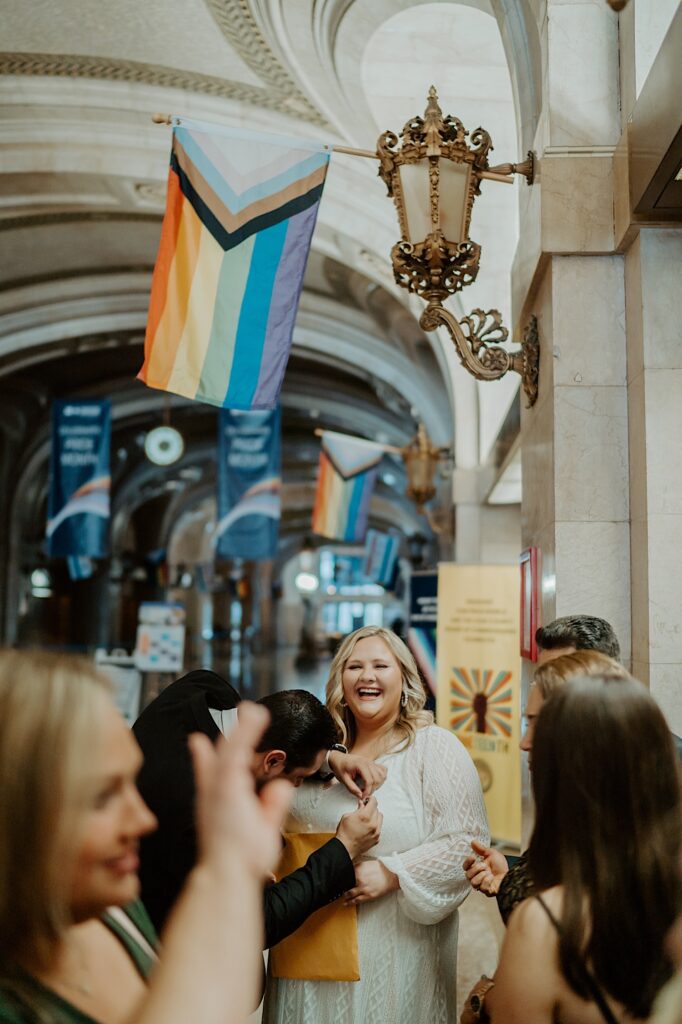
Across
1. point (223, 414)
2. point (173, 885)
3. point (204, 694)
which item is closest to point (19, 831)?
point (173, 885)

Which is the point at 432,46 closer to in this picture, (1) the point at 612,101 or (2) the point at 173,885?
(1) the point at 612,101

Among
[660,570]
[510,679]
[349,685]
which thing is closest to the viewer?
[349,685]

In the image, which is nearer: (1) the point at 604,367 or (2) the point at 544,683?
(2) the point at 544,683

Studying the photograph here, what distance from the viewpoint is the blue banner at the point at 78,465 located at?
1395 cm

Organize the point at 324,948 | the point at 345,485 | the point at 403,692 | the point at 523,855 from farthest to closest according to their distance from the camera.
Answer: the point at 345,485 < the point at 403,692 < the point at 324,948 < the point at 523,855

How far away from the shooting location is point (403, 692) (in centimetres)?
277

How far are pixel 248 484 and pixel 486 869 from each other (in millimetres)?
11548

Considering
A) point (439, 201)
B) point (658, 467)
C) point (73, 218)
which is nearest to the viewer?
point (658, 467)

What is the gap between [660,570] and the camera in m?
3.26

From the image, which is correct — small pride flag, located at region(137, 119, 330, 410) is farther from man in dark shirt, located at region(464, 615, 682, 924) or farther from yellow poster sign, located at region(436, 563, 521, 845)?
yellow poster sign, located at region(436, 563, 521, 845)

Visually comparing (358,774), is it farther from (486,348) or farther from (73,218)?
(73,218)

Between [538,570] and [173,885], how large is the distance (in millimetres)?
2378

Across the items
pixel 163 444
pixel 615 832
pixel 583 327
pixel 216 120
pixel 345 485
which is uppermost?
pixel 216 120

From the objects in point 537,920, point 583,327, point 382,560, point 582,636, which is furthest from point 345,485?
point 537,920
